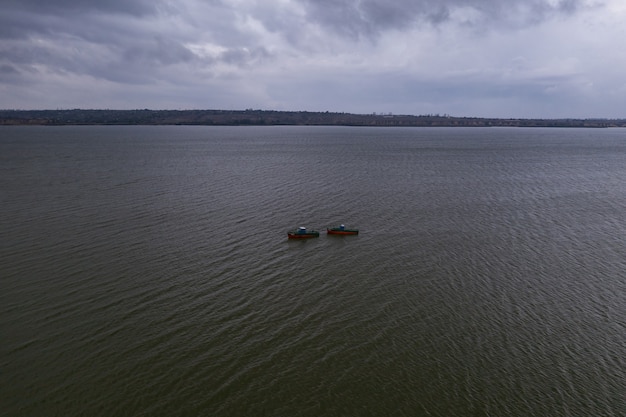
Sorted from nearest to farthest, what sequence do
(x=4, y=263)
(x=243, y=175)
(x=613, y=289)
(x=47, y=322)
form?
1. (x=47, y=322)
2. (x=613, y=289)
3. (x=4, y=263)
4. (x=243, y=175)

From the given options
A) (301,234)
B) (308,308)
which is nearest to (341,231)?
(301,234)

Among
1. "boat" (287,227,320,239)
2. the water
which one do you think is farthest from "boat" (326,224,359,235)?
"boat" (287,227,320,239)

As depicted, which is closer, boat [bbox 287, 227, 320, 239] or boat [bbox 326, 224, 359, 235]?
boat [bbox 287, 227, 320, 239]

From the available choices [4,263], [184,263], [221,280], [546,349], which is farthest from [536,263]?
[4,263]

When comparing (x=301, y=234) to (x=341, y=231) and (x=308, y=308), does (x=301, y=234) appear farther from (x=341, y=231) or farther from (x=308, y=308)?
(x=308, y=308)

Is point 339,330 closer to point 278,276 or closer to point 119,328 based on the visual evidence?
point 278,276

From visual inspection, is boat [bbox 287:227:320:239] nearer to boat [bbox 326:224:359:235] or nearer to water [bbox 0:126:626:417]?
water [bbox 0:126:626:417]

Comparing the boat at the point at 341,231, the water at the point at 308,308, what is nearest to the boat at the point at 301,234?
the water at the point at 308,308

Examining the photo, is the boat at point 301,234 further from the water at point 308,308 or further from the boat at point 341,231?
the boat at point 341,231

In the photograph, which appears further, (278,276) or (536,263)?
(536,263)
